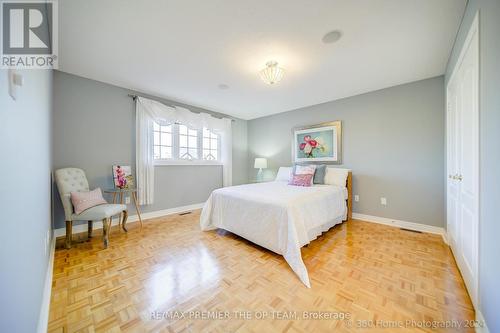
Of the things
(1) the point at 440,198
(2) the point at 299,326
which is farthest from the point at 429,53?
(2) the point at 299,326

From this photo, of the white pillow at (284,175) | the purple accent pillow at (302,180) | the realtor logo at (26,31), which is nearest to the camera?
the realtor logo at (26,31)

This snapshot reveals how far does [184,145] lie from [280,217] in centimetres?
286

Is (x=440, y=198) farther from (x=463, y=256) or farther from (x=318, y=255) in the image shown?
(x=318, y=255)

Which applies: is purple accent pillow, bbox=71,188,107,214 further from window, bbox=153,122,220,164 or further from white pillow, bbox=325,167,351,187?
white pillow, bbox=325,167,351,187

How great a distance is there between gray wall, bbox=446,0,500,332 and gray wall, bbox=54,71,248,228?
4.03 metres

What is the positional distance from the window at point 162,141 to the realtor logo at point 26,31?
1748mm

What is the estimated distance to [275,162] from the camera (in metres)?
4.73

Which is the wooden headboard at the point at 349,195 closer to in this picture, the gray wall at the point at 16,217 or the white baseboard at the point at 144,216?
the white baseboard at the point at 144,216

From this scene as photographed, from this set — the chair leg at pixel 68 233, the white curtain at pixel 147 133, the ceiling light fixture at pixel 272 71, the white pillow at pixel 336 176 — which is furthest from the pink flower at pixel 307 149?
the chair leg at pixel 68 233

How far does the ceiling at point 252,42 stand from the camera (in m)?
1.54

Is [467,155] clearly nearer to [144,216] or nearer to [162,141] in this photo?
[162,141]

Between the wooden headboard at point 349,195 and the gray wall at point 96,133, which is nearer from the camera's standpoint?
the gray wall at point 96,133

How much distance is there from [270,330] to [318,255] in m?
1.15

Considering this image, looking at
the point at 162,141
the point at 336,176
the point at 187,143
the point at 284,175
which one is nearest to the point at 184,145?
the point at 187,143
